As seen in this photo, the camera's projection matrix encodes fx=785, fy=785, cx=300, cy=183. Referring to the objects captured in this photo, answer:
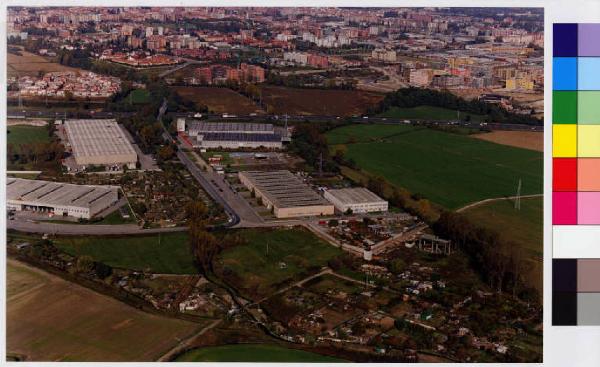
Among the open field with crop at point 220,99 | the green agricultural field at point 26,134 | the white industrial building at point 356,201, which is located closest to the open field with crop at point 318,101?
the open field with crop at point 220,99

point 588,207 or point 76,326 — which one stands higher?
point 588,207

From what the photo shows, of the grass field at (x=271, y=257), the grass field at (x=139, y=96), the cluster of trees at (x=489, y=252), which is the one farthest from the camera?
the grass field at (x=139, y=96)

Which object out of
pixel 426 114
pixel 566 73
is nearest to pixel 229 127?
pixel 426 114

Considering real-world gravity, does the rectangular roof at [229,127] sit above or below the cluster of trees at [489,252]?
above

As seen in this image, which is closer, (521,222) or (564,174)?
(564,174)

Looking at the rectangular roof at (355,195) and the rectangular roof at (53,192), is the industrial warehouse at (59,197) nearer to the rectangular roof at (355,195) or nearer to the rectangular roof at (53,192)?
the rectangular roof at (53,192)

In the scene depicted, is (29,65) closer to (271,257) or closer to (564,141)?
(271,257)
